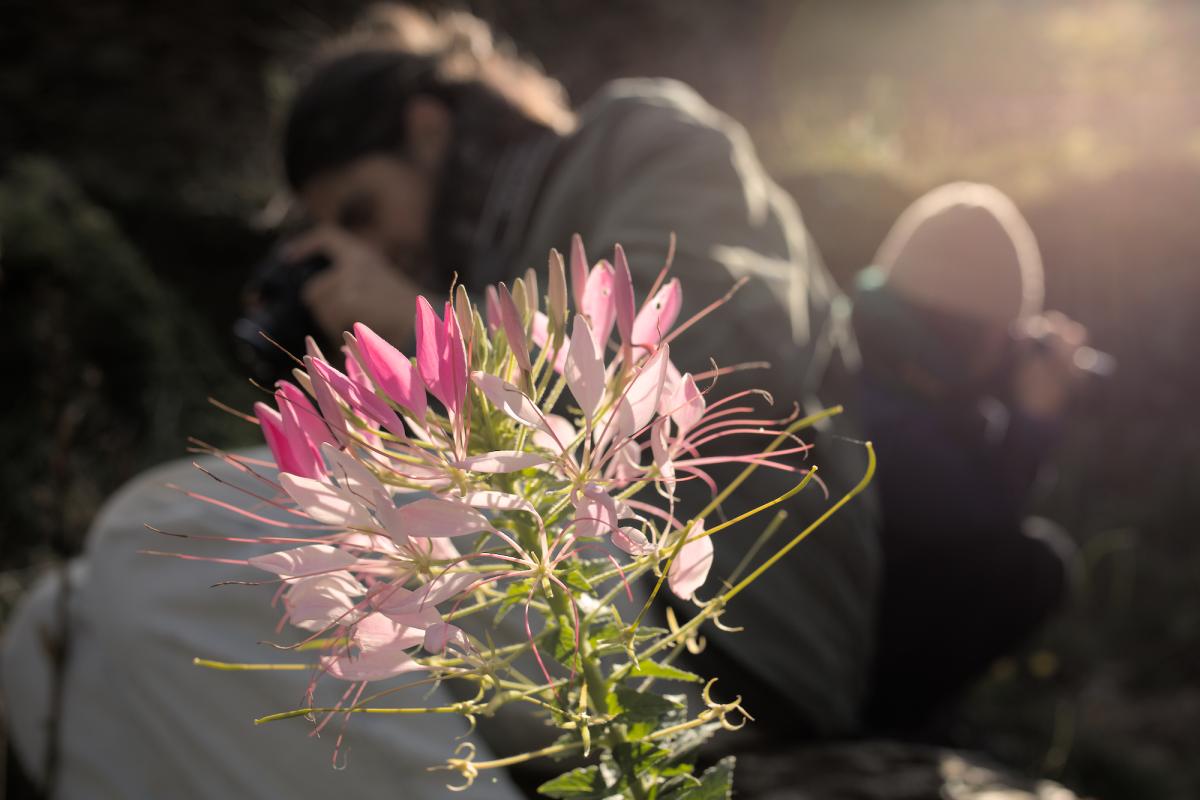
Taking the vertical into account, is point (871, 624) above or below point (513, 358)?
below

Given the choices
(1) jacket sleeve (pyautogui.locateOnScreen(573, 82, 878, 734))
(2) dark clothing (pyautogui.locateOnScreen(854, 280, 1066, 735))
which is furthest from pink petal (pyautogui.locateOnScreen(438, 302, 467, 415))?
(2) dark clothing (pyautogui.locateOnScreen(854, 280, 1066, 735))

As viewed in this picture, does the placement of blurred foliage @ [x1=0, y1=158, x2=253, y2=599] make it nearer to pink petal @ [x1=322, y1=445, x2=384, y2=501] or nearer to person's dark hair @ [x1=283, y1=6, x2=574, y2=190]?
person's dark hair @ [x1=283, y1=6, x2=574, y2=190]

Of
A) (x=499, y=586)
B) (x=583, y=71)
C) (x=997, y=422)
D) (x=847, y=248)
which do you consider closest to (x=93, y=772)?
(x=499, y=586)

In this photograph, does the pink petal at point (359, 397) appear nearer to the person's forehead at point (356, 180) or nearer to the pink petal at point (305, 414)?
the pink petal at point (305, 414)

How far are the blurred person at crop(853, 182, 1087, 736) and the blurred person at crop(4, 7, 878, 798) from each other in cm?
29

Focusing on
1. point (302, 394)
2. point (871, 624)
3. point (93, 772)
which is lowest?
point (93, 772)

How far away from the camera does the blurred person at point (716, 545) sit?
1.25 m

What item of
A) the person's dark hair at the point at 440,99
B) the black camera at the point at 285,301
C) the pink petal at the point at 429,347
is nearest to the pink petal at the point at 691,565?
the pink petal at the point at 429,347

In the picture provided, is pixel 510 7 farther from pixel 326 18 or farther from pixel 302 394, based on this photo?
pixel 302 394

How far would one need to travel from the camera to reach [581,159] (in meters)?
1.67

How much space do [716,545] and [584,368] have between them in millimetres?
903

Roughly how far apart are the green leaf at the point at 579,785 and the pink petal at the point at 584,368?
14cm

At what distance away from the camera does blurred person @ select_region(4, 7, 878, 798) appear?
1.25 meters

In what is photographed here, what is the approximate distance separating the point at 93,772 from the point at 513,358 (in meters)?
1.28
